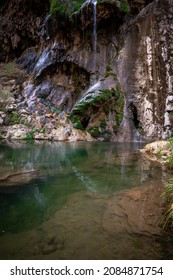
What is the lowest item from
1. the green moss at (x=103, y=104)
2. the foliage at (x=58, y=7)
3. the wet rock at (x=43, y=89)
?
the green moss at (x=103, y=104)

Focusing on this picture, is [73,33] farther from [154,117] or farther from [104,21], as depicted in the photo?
[154,117]

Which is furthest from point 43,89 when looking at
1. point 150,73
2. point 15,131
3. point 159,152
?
point 159,152

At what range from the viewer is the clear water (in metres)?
1.98

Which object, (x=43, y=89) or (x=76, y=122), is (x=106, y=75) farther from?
(x=43, y=89)

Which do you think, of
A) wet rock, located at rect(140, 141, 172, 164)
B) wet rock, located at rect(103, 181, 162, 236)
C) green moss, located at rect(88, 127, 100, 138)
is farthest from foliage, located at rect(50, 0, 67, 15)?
wet rock, located at rect(103, 181, 162, 236)

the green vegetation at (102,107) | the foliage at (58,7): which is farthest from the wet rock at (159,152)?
the foliage at (58,7)

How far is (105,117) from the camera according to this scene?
15.4 m

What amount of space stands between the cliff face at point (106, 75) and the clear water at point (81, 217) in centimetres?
1069

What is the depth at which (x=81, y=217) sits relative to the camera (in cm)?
268

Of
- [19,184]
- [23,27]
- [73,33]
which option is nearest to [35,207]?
[19,184]

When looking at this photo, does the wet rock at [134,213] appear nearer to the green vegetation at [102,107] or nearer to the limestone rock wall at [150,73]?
the limestone rock wall at [150,73]

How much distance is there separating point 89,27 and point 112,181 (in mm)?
15708

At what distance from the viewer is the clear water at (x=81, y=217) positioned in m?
1.98

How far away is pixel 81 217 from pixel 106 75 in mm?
14672
